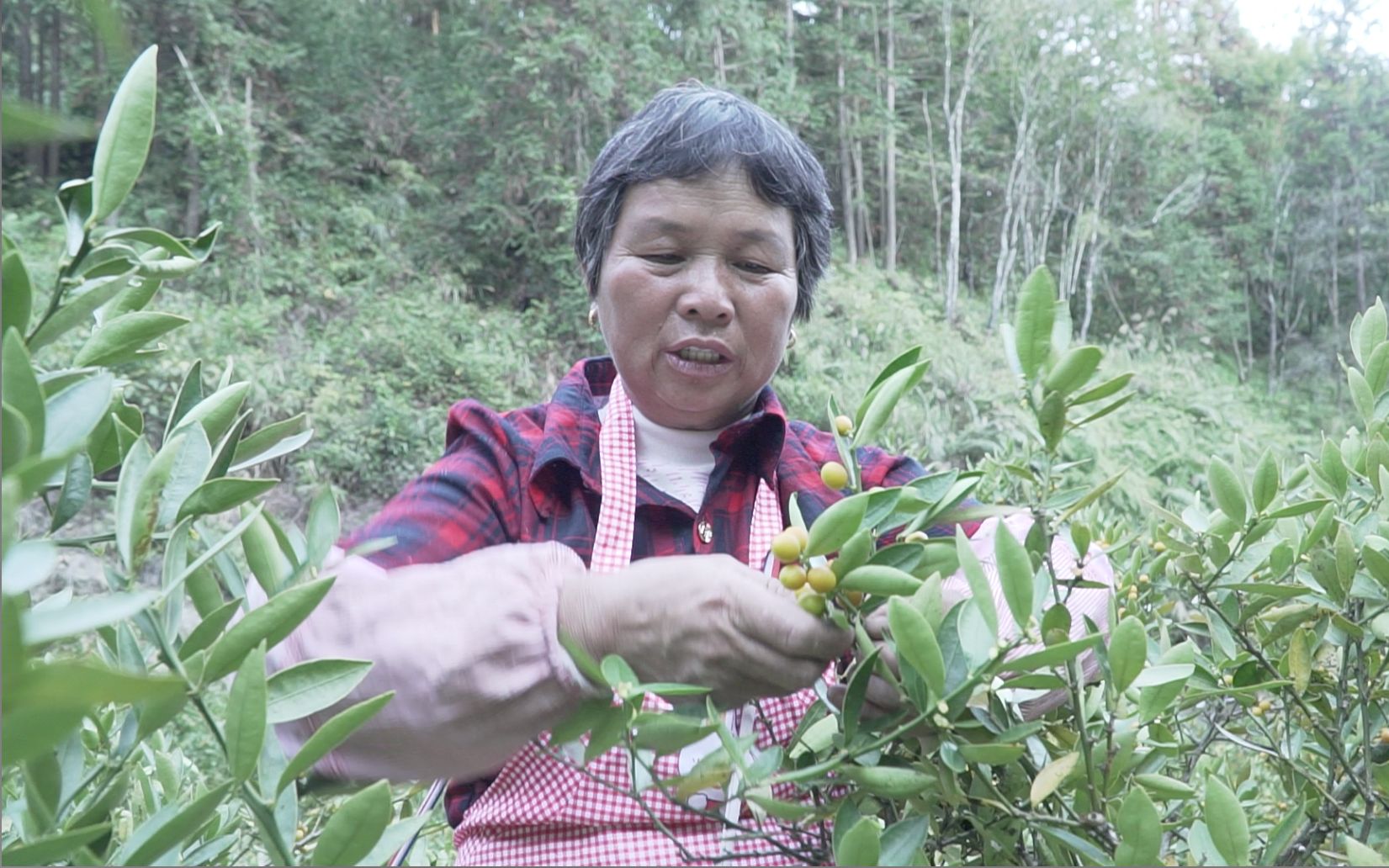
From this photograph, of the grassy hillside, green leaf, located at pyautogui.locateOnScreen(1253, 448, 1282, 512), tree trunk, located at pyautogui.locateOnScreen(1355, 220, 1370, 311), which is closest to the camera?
green leaf, located at pyautogui.locateOnScreen(1253, 448, 1282, 512)

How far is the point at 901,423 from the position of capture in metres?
4.07

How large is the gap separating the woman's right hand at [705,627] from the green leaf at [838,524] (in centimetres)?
3

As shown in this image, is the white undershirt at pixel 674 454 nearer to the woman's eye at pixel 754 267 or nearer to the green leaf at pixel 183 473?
the woman's eye at pixel 754 267

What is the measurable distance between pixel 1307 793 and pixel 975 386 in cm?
418

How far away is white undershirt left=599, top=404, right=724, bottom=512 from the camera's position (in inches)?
29.0

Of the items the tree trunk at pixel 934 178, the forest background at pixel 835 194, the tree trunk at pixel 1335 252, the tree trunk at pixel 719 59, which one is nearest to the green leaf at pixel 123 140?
the forest background at pixel 835 194

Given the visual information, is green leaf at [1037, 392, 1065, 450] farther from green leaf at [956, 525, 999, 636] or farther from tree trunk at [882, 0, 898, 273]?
tree trunk at [882, 0, 898, 273]

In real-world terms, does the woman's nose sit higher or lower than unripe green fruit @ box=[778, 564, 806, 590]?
higher

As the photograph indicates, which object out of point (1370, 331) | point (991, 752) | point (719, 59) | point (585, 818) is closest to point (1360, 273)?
point (719, 59)

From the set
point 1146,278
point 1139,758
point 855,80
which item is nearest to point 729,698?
point 1139,758

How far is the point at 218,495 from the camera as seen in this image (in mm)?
294

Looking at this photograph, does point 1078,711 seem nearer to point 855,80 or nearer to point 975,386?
point 975,386

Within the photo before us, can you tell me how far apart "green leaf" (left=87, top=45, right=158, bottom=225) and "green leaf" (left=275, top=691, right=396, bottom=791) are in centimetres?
15

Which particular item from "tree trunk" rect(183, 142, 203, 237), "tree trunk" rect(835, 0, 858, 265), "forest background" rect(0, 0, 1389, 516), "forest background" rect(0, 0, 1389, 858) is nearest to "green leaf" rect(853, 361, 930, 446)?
"forest background" rect(0, 0, 1389, 858)
